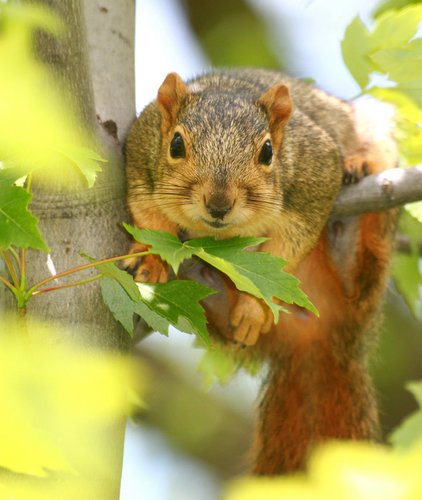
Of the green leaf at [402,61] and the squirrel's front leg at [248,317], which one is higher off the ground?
the green leaf at [402,61]

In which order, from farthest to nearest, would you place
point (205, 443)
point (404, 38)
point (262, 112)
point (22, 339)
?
1. point (205, 443)
2. point (262, 112)
3. point (404, 38)
4. point (22, 339)

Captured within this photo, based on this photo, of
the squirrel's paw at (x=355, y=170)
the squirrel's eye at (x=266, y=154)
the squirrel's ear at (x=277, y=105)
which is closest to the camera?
the squirrel's eye at (x=266, y=154)

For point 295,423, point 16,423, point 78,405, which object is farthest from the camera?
point 295,423

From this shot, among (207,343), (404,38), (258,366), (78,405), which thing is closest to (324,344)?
(258,366)

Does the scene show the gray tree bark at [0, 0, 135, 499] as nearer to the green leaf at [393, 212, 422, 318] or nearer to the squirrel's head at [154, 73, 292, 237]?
the squirrel's head at [154, 73, 292, 237]

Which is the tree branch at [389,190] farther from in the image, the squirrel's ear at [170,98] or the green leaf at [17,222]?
the green leaf at [17,222]

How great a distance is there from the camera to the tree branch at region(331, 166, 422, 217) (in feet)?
8.29

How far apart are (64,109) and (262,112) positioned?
103 cm

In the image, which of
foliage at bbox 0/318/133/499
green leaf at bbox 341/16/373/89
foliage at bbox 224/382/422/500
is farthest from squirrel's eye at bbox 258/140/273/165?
foliage at bbox 224/382/422/500

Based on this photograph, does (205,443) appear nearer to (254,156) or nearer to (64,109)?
(254,156)

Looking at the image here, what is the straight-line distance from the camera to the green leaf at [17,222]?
5.00 ft

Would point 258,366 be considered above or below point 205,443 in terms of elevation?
above

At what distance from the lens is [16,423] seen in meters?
0.86

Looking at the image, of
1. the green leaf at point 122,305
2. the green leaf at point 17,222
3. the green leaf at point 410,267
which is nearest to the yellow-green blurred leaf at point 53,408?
the green leaf at point 17,222
